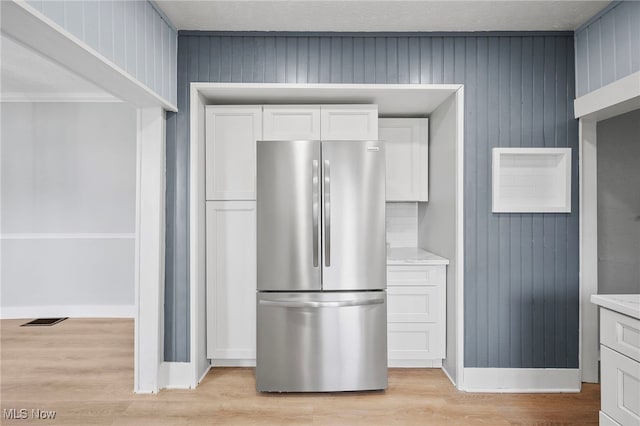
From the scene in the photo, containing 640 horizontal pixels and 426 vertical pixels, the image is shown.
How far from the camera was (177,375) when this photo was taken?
9.48ft

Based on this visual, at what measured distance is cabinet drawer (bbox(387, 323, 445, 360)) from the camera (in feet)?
10.2

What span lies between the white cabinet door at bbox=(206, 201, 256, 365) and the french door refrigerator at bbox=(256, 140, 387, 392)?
403mm

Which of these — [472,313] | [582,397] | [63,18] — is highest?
[63,18]

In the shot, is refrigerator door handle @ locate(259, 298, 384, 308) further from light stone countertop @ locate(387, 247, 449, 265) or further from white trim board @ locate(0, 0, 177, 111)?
white trim board @ locate(0, 0, 177, 111)

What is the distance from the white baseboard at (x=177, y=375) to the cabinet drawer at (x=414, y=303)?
61.6 inches

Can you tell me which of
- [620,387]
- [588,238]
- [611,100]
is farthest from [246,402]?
[611,100]

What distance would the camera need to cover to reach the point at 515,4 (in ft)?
8.29

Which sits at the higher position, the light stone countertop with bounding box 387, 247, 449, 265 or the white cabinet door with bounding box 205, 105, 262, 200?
the white cabinet door with bounding box 205, 105, 262, 200

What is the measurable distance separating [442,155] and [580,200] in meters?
1.04

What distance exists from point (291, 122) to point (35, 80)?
3075mm

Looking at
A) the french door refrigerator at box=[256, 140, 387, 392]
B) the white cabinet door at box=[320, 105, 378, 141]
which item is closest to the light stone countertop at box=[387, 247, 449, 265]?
the french door refrigerator at box=[256, 140, 387, 392]

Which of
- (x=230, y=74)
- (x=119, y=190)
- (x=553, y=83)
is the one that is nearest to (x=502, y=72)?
(x=553, y=83)

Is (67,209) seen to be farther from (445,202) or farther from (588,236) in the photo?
(588,236)

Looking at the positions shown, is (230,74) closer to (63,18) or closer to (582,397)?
(63,18)
